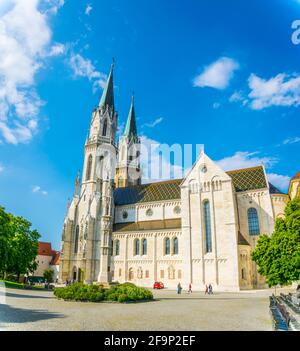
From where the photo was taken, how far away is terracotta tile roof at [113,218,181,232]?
1842 inches

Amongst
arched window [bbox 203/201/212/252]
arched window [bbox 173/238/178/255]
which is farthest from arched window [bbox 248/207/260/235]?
arched window [bbox 173/238/178/255]

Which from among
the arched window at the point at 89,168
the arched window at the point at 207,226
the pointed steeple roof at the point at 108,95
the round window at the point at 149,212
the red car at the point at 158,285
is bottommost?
the red car at the point at 158,285

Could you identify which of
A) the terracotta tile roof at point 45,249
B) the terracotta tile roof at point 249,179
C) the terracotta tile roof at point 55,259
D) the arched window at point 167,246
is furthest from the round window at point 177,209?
the terracotta tile roof at point 45,249

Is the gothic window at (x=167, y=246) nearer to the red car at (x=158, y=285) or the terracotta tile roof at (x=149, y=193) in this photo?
the red car at (x=158, y=285)

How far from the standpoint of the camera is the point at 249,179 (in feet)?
150

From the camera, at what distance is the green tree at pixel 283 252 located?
22938 mm

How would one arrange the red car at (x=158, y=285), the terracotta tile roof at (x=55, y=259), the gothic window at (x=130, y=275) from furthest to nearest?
the terracotta tile roof at (x=55, y=259) < the gothic window at (x=130, y=275) < the red car at (x=158, y=285)

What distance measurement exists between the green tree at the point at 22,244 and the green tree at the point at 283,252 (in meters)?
30.8

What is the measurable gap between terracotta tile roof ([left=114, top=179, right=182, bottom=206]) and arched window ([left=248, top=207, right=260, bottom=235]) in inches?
531

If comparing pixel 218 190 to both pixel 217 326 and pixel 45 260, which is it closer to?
pixel 217 326

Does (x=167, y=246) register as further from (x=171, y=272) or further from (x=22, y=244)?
(x=22, y=244)

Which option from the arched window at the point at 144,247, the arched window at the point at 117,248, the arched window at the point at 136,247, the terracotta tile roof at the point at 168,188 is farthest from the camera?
the arched window at the point at 117,248
